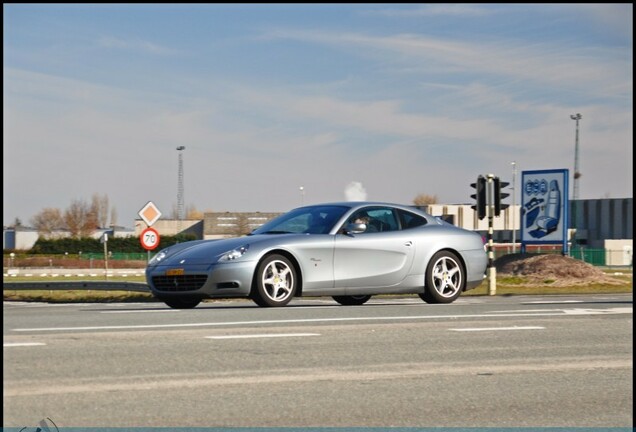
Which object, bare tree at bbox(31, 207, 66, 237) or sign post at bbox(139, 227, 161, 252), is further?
bare tree at bbox(31, 207, 66, 237)

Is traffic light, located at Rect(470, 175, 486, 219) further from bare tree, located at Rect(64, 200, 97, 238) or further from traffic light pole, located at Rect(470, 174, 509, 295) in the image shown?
bare tree, located at Rect(64, 200, 97, 238)

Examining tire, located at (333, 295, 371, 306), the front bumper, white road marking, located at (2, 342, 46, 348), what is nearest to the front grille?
the front bumper

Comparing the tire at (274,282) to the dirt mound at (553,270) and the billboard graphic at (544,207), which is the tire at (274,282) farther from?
the billboard graphic at (544,207)

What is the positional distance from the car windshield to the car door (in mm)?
317

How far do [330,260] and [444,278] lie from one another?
6.07 feet

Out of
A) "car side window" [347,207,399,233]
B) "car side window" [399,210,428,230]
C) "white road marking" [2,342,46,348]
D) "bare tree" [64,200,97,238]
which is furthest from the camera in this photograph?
"bare tree" [64,200,97,238]

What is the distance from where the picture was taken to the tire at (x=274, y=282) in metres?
13.4

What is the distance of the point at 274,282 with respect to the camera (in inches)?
534

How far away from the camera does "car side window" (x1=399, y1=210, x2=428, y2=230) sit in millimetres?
15250

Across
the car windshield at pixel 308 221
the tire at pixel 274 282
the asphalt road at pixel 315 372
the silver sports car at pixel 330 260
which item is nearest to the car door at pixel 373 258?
the silver sports car at pixel 330 260

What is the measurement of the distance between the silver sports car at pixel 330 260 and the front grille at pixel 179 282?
0.01m

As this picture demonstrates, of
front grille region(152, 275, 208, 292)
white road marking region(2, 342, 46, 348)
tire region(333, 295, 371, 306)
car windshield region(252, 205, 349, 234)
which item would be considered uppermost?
car windshield region(252, 205, 349, 234)

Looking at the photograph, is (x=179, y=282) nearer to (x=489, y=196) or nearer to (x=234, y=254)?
(x=234, y=254)

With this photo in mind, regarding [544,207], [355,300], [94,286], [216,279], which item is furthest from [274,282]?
[544,207]
